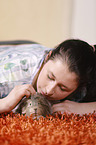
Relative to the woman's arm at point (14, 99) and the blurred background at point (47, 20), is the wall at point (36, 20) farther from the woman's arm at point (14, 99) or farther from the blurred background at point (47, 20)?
the woman's arm at point (14, 99)

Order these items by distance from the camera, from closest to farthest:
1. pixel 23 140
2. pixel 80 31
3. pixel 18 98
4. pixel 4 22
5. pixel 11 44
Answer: pixel 23 140
pixel 18 98
pixel 11 44
pixel 4 22
pixel 80 31

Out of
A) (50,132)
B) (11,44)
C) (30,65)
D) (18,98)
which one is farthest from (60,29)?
(50,132)

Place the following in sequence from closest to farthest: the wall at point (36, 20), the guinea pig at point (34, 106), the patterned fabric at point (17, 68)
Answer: the guinea pig at point (34, 106)
the patterned fabric at point (17, 68)
the wall at point (36, 20)

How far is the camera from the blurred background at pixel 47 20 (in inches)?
73.7

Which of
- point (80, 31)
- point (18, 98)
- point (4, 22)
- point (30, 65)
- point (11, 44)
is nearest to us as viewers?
point (18, 98)

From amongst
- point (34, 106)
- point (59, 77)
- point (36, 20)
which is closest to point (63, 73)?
point (59, 77)

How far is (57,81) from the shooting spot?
2.39 feet

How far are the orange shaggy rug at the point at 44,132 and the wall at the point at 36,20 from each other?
1444mm

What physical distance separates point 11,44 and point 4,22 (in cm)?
61

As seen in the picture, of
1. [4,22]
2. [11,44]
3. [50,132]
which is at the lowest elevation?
[50,132]

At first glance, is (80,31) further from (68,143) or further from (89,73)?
(68,143)

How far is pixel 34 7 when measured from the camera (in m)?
1.94

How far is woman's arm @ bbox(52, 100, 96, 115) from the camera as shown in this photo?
2.70 ft

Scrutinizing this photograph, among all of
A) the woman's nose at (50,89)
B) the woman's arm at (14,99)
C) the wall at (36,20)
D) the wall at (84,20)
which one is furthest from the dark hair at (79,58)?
the wall at (36,20)
